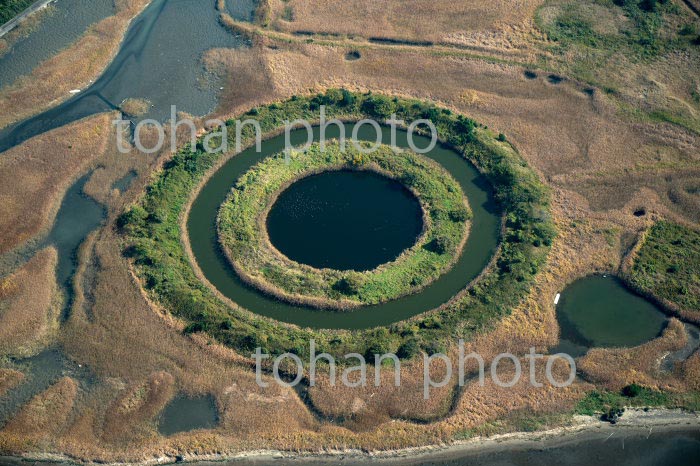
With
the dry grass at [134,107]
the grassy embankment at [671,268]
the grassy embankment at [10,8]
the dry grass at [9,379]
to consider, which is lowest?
the dry grass at [9,379]

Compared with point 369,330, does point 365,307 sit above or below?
above

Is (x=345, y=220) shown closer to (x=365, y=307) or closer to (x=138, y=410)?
(x=365, y=307)

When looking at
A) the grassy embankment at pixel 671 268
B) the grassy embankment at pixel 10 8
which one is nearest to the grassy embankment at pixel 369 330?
the grassy embankment at pixel 671 268

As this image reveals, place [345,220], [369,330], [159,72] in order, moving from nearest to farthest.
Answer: [369,330]
[345,220]
[159,72]

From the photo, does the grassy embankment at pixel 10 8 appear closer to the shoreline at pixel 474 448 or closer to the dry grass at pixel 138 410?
the dry grass at pixel 138 410

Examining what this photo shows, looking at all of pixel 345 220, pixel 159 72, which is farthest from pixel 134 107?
pixel 345 220
